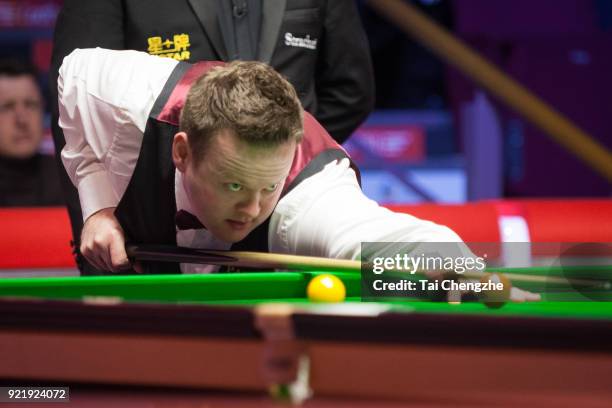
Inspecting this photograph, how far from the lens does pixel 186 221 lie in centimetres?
230

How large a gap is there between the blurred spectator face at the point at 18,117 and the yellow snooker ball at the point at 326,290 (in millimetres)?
2681

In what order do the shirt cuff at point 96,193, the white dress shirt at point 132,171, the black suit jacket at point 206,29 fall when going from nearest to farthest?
the white dress shirt at point 132,171 < the shirt cuff at point 96,193 < the black suit jacket at point 206,29

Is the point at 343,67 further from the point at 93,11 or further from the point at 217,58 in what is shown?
the point at 93,11

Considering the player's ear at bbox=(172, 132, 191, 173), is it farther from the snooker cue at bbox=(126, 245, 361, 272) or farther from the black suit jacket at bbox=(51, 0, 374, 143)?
the black suit jacket at bbox=(51, 0, 374, 143)

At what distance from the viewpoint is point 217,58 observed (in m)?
2.76

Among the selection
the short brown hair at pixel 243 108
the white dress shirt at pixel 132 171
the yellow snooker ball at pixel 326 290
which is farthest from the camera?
the white dress shirt at pixel 132 171

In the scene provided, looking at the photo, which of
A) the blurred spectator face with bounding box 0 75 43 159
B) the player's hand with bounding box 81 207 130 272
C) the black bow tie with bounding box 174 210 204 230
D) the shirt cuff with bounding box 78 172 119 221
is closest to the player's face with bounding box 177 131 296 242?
the black bow tie with bounding box 174 210 204 230

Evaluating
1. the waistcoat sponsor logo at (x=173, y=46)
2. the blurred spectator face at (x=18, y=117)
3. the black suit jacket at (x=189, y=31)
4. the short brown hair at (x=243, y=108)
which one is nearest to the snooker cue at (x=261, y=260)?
the short brown hair at (x=243, y=108)

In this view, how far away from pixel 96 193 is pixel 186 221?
0.29 m

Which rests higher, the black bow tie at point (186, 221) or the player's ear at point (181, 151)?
the player's ear at point (181, 151)

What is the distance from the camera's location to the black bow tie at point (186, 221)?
7.47ft

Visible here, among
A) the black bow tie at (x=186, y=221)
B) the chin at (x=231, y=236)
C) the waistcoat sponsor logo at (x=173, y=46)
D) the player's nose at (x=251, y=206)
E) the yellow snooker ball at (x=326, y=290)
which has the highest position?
the waistcoat sponsor logo at (x=173, y=46)

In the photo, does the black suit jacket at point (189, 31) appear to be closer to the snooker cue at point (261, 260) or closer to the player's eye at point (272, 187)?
the snooker cue at point (261, 260)

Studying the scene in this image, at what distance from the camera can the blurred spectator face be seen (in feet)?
13.7
